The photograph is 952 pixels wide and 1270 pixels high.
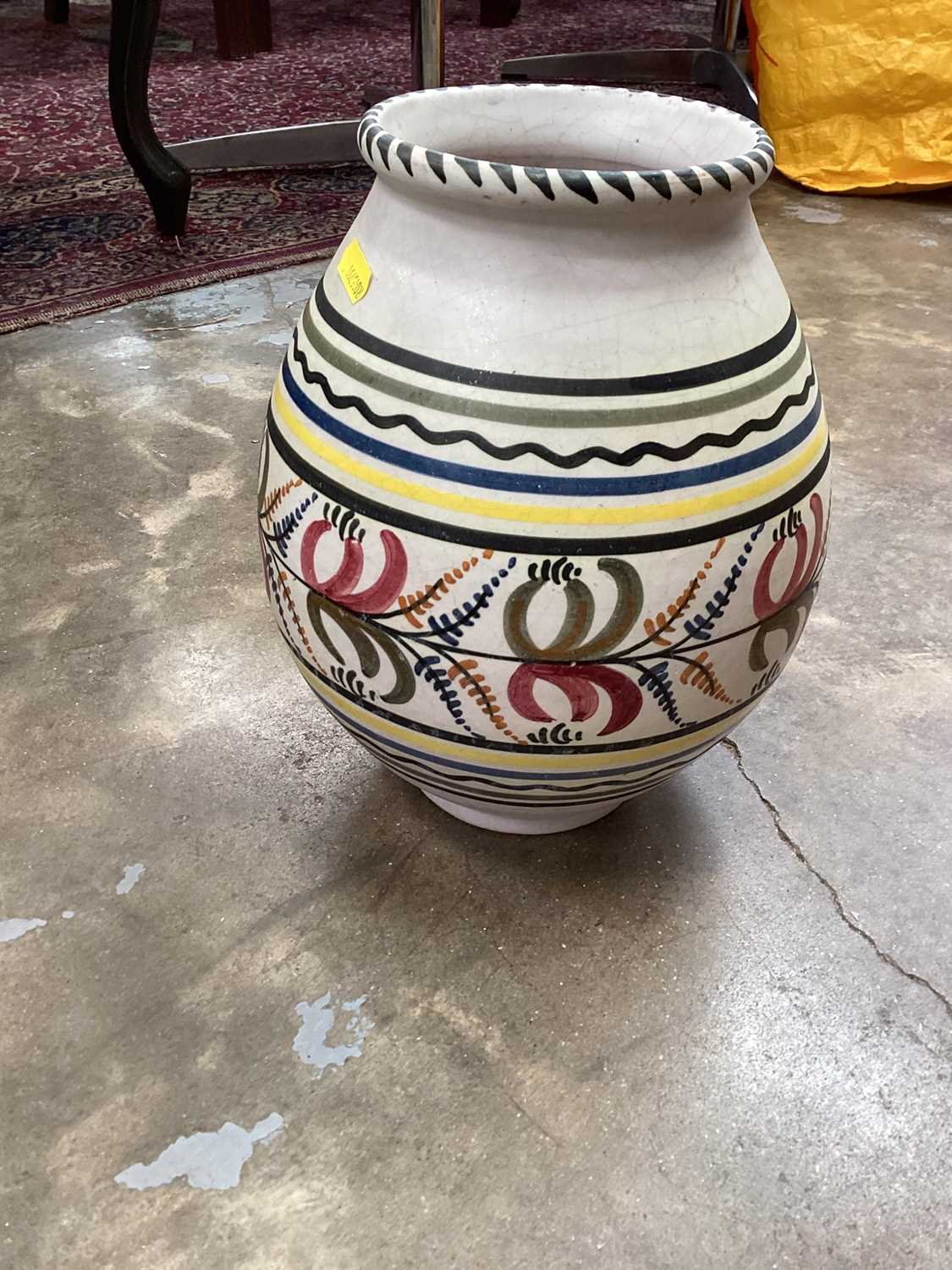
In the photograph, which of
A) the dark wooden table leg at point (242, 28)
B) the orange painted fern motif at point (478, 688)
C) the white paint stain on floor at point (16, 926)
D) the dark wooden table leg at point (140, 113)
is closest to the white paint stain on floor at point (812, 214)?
the dark wooden table leg at point (140, 113)

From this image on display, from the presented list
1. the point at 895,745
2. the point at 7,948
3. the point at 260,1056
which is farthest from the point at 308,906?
the point at 895,745

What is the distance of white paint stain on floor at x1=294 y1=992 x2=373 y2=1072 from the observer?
1002 mm

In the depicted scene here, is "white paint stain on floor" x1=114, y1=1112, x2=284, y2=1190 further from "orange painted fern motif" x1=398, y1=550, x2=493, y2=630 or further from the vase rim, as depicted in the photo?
the vase rim

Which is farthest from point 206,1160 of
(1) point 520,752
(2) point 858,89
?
(2) point 858,89

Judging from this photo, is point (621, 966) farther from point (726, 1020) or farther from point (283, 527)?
point (283, 527)

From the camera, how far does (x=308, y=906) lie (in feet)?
3.72

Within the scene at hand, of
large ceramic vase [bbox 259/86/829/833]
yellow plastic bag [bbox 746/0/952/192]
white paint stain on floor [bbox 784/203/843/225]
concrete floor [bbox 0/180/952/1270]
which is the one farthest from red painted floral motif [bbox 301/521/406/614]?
yellow plastic bag [bbox 746/0/952/192]

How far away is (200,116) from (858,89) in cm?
184

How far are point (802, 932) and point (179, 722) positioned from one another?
28.0 inches

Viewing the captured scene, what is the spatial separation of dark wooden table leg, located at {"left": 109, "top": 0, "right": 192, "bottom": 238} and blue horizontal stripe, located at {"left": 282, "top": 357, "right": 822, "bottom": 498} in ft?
5.71

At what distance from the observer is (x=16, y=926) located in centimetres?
111

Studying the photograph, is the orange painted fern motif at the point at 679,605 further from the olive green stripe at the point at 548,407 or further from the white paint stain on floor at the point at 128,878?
the white paint stain on floor at the point at 128,878

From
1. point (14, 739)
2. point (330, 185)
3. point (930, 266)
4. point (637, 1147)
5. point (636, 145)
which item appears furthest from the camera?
point (330, 185)

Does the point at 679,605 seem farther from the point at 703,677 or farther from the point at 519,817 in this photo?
the point at 519,817
